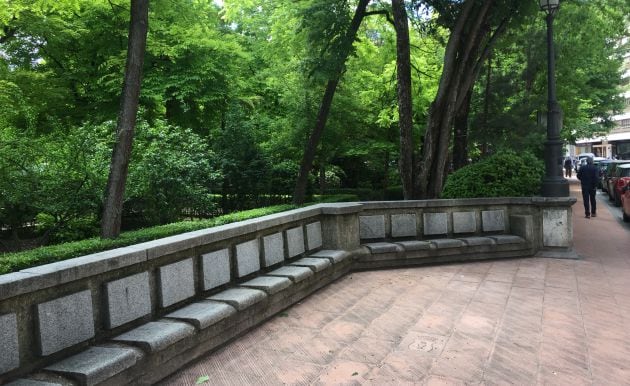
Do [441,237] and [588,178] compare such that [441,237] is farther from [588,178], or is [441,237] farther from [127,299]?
[588,178]

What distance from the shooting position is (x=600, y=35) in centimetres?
1933

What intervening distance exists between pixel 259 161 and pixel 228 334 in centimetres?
1220

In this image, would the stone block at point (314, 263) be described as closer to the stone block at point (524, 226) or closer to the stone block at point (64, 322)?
the stone block at point (64, 322)

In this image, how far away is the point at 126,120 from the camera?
6.15 metres

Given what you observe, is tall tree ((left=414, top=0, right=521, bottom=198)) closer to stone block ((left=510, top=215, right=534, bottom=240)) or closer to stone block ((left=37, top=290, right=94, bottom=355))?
stone block ((left=510, top=215, right=534, bottom=240))

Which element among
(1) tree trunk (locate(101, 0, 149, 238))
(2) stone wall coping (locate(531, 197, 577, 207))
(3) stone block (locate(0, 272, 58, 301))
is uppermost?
(1) tree trunk (locate(101, 0, 149, 238))

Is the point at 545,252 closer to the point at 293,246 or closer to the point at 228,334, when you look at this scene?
the point at 293,246

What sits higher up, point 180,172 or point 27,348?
point 180,172

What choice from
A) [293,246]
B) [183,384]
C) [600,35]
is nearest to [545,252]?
[293,246]

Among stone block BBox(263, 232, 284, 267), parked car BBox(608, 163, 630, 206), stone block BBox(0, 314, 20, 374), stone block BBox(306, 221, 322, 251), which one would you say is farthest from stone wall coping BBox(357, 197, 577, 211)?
parked car BBox(608, 163, 630, 206)

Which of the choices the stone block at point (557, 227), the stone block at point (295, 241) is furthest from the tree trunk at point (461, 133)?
the stone block at point (295, 241)

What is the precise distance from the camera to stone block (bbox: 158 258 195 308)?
190 inches

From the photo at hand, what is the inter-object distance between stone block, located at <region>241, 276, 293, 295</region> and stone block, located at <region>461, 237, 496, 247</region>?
13.6 feet

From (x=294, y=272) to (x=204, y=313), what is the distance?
72.4 inches
